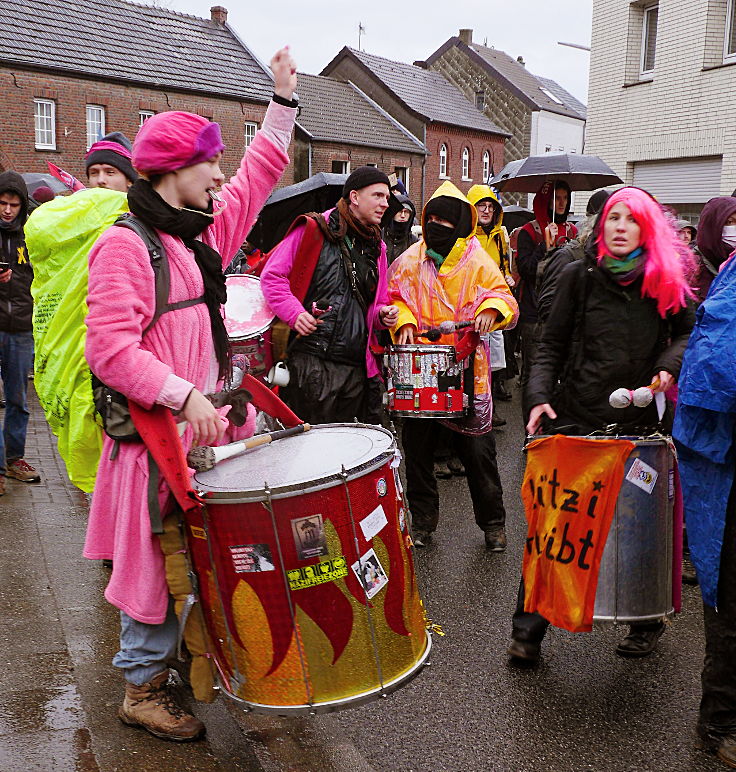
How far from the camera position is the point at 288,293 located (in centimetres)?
490

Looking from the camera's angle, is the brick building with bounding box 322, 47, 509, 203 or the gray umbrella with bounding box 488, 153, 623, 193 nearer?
the gray umbrella with bounding box 488, 153, 623, 193

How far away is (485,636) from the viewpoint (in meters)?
4.19

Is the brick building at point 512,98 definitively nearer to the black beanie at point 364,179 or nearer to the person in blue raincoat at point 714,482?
→ the black beanie at point 364,179

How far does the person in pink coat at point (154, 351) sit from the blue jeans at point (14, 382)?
3.96m

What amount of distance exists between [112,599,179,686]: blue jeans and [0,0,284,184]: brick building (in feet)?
93.1

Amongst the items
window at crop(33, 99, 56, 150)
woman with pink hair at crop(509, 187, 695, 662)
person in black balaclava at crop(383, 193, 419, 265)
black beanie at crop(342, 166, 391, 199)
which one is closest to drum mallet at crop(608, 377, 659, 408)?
woman with pink hair at crop(509, 187, 695, 662)

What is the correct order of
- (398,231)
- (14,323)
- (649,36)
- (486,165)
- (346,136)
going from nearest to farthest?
(14,323) < (398,231) < (649,36) < (346,136) < (486,165)

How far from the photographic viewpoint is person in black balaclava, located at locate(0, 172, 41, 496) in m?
6.55

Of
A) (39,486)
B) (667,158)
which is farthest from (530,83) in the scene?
(39,486)

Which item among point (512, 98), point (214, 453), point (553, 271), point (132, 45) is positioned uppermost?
point (512, 98)

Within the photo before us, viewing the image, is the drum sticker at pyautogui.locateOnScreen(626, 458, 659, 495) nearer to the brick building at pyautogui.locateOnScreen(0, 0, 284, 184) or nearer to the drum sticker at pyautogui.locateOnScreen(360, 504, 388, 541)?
the drum sticker at pyautogui.locateOnScreen(360, 504, 388, 541)

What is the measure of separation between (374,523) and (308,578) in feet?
0.82

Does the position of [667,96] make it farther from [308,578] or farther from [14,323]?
[308,578]

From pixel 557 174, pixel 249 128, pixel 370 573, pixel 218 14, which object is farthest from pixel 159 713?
pixel 218 14
